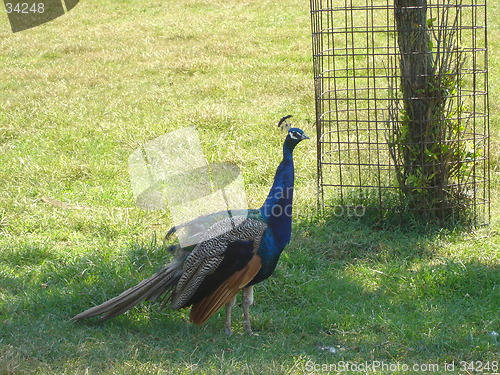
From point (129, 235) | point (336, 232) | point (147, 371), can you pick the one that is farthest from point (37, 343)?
point (336, 232)

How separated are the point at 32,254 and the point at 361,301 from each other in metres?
2.79

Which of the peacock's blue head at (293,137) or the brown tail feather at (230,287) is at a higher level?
the peacock's blue head at (293,137)

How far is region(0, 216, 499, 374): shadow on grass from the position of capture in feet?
13.9

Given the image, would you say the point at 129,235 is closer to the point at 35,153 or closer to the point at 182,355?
the point at 182,355

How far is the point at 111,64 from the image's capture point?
42.2ft

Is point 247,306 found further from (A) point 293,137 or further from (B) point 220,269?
(A) point 293,137

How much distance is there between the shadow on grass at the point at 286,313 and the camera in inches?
166

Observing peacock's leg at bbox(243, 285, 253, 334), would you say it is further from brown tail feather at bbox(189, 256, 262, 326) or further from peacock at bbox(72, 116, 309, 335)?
brown tail feather at bbox(189, 256, 262, 326)

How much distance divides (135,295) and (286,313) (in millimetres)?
1117

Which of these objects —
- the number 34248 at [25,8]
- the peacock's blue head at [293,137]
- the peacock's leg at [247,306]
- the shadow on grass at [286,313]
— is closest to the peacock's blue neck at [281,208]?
the peacock's blue head at [293,137]

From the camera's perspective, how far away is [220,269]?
14.7 ft

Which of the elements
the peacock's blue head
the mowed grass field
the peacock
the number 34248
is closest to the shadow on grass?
the mowed grass field

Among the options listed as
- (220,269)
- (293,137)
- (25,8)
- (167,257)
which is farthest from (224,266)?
(25,8)

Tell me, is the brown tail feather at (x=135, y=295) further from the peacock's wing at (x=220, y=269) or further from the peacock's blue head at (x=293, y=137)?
the peacock's blue head at (x=293, y=137)
